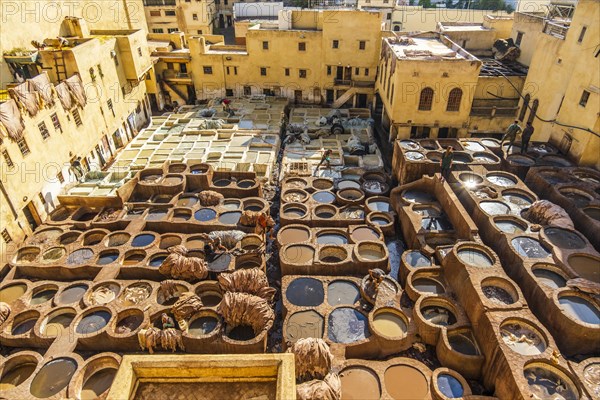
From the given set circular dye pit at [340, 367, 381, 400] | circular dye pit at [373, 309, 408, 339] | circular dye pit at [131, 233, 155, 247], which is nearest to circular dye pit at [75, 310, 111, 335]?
circular dye pit at [131, 233, 155, 247]

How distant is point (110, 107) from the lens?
28922mm

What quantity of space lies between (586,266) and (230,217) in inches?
663

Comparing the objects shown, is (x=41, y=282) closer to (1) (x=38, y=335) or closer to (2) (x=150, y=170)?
(1) (x=38, y=335)

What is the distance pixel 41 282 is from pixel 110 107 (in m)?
15.7

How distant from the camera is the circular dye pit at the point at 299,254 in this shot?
722 inches

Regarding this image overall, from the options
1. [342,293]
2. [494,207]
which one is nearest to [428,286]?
[342,293]

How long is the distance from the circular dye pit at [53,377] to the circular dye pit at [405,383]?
1145cm

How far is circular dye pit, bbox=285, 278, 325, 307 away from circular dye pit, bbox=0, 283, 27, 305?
476 inches

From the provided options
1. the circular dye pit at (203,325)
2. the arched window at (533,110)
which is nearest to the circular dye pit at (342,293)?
the circular dye pit at (203,325)

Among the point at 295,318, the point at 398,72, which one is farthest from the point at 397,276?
the point at 398,72

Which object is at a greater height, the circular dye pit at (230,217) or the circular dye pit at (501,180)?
the circular dye pit at (501,180)

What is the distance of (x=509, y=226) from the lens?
59.8ft

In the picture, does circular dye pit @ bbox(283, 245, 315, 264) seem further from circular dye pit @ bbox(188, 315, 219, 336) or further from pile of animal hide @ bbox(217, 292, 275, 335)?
circular dye pit @ bbox(188, 315, 219, 336)

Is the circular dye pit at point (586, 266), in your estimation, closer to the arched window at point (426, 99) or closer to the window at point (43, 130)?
the arched window at point (426, 99)
